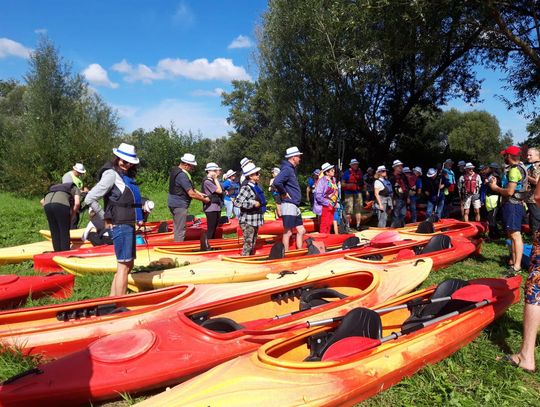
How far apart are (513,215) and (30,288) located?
630 centimetres

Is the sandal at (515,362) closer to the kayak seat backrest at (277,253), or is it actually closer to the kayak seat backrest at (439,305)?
the kayak seat backrest at (439,305)

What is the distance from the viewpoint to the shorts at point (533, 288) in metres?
2.79

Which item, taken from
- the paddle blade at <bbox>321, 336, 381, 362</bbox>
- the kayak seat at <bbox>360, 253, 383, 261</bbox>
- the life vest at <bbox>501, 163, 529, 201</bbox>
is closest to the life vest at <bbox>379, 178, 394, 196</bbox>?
the kayak seat at <bbox>360, 253, 383, 261</bbox>

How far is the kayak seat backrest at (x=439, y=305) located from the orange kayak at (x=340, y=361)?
4 centimetres

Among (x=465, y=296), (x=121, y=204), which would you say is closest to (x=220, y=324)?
(x=121, y=204)

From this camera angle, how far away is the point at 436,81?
15.3 metres

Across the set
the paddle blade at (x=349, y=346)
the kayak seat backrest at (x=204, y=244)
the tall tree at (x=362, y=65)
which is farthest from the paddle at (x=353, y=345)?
the tall tree at (x=362, y=65)

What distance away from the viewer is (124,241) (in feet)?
13.5

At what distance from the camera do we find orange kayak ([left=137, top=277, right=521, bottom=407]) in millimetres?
2432

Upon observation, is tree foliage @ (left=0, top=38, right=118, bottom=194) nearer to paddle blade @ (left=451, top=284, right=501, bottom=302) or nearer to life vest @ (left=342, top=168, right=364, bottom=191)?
life vest @ (left=342, top=168, right=364, bottom=191)

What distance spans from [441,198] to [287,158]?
586 centimetres

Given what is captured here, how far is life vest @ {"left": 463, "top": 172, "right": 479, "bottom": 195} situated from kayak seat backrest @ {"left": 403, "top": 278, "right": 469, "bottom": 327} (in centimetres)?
610

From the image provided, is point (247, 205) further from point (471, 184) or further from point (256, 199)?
point (471, 184)

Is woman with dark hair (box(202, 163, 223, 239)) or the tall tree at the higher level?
the tall tree
